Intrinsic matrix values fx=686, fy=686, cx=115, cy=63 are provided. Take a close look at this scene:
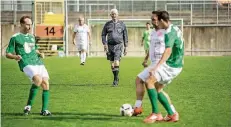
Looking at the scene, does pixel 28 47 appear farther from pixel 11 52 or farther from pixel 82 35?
pixel 82 35

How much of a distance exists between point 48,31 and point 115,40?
77.7 ft

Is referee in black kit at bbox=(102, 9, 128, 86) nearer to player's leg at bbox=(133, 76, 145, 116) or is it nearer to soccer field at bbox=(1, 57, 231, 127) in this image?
soccer field at bbox=(1, 57, 231, 127)

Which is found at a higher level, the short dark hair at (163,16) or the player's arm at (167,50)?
the short dark hair at (163,16)

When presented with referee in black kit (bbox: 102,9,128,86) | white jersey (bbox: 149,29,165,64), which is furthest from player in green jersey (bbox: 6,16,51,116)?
referee in black kit (bbox: 102,9,128,86)

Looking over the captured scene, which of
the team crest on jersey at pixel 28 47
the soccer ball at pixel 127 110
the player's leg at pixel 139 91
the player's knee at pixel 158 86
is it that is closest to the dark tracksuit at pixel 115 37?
the team crest on jersey at pixel 28 47

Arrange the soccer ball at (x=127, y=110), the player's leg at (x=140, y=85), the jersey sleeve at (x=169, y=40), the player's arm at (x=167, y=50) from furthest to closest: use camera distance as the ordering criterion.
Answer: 1. the soccer ball at (x=127, y=110)
2. the player's leg at (x=140, y=85)
3. the jersey sleeve at (x=169, y=40)
4. the player's arm at (x=167, y=50)

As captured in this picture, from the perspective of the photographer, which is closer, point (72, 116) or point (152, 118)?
point (152, 118)

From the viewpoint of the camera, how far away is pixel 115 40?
61.7 feet

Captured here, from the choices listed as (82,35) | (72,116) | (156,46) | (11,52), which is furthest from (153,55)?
(82,35)

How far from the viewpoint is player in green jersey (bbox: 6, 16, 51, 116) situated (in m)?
12.1

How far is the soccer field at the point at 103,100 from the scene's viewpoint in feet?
37.0

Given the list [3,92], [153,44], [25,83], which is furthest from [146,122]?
[25,83]

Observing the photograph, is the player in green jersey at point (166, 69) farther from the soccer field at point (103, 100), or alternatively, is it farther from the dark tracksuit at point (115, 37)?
the dark tracksuit at point (115, 37)

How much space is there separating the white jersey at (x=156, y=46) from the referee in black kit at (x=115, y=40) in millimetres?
7047
